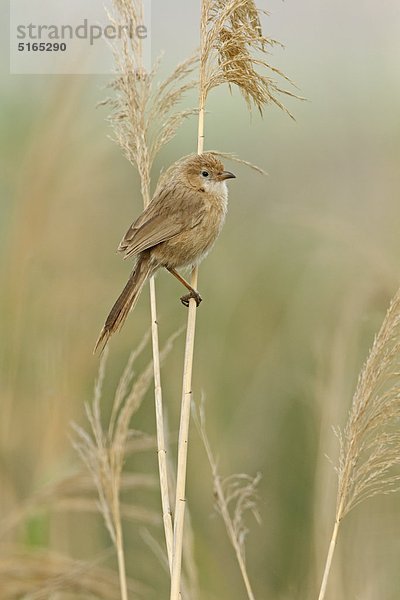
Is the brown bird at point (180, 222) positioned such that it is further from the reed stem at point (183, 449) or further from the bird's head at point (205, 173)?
the reed stem at point (183, 449)

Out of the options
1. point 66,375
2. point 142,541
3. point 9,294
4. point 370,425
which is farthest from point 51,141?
point 370,425

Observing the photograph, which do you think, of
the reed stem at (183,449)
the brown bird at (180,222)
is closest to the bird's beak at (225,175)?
the brown bird at (180,222)

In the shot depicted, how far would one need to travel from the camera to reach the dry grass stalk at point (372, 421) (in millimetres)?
1763

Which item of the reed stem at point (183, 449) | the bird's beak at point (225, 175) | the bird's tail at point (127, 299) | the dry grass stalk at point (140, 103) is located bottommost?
the reed stem at point (183, 449)

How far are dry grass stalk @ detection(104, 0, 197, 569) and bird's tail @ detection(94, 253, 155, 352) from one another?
1.7 inches

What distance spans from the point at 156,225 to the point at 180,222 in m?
0.10

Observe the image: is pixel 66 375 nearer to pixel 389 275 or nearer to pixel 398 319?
pixel 389 275

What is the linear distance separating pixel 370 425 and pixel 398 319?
0.23 m

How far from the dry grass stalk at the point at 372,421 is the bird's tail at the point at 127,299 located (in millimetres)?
536

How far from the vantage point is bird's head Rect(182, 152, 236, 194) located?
90.4 inches

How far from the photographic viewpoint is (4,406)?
2.83 meters

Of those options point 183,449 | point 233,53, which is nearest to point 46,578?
point 183,449

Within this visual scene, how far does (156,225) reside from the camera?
2.12 m

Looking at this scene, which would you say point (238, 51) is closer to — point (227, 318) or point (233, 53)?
point (233, 53)
